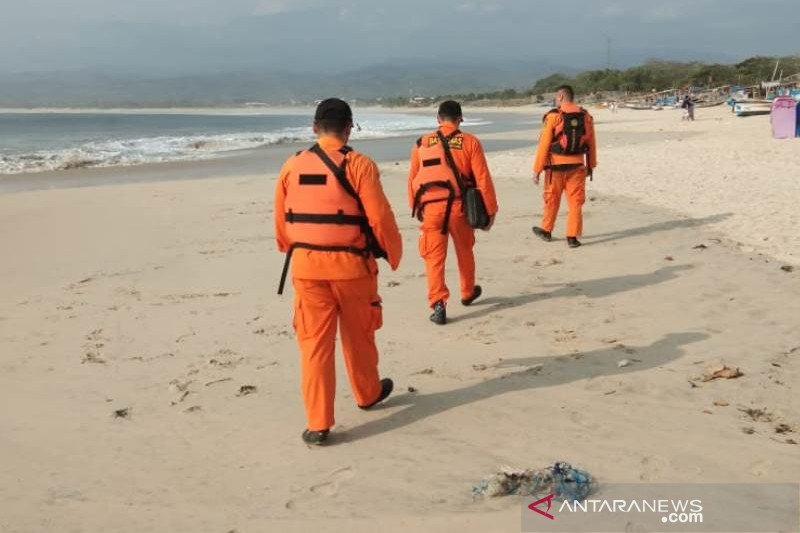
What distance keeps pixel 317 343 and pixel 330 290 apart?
12.0 inches

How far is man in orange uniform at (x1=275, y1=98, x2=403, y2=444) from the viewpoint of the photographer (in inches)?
150

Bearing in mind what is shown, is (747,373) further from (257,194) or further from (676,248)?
(257,194)

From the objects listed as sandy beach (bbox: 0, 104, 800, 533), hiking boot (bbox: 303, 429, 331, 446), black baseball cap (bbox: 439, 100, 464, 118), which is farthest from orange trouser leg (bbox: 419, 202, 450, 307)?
hiking boot (bbox: 303, 429, 331, 446)

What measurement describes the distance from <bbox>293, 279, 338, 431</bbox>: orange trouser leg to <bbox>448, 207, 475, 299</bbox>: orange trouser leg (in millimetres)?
2347

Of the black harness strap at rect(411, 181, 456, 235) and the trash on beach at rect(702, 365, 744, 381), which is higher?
the black harness strap at rect(411, 181, 456, 235)

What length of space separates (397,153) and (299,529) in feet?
77.6

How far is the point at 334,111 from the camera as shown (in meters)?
3.85

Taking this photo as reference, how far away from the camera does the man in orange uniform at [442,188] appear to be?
5938mm

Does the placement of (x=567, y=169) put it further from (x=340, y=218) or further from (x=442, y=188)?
(x=340, y=218)

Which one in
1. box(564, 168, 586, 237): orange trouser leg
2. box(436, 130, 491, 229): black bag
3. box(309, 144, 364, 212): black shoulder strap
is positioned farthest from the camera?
box(564, 168, 586, 237): orange trouser leg

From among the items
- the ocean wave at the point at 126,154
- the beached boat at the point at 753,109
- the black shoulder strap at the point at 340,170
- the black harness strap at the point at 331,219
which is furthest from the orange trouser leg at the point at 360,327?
the beached boat at the point at 753,109

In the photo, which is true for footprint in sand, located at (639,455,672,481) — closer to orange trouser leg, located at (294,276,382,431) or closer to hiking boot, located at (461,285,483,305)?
orange trouser leg, located at (294,276,382,431)

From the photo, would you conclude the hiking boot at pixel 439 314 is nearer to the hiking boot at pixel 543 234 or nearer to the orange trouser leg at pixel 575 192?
the orange trouser leg at pixel 575 192

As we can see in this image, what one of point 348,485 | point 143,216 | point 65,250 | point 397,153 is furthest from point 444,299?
point 397,153
